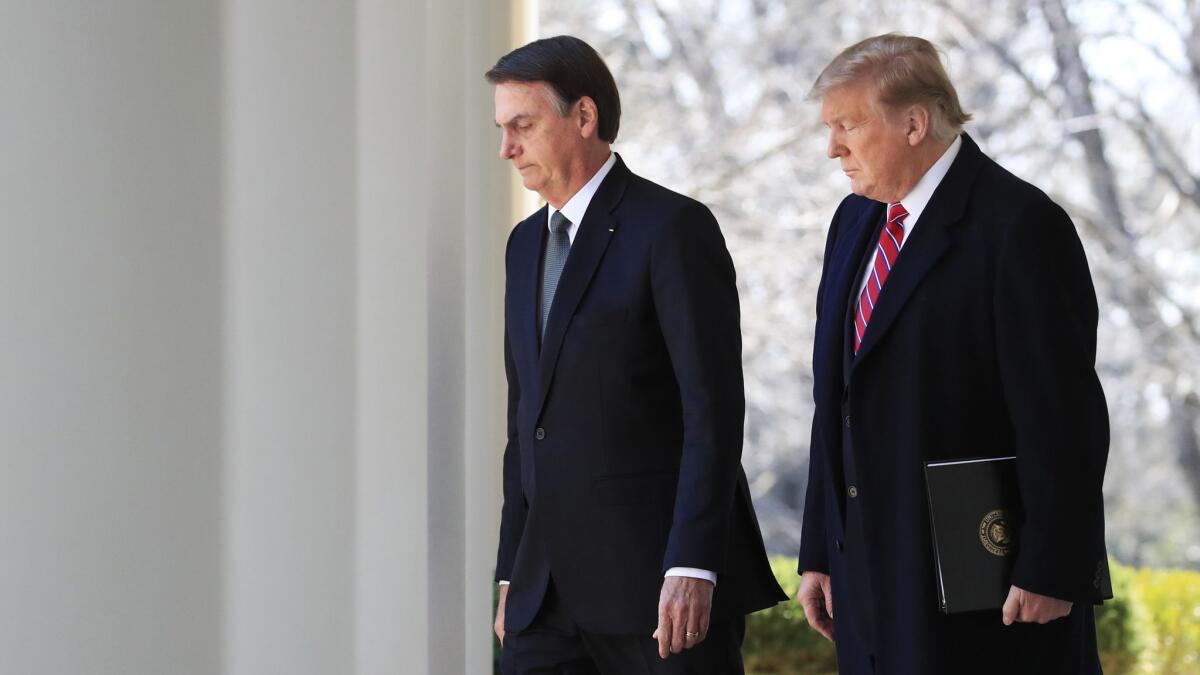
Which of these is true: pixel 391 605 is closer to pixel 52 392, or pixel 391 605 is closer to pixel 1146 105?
pixel 52 392

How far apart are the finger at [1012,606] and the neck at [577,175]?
103 cm

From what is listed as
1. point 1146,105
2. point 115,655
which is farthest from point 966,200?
point 1146,105

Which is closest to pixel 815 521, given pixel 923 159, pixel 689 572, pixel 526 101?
pixel 689 572

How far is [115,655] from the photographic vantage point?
3373mm

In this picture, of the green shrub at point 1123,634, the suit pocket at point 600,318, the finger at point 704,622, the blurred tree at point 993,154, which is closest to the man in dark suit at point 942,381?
the finger at point 704,622

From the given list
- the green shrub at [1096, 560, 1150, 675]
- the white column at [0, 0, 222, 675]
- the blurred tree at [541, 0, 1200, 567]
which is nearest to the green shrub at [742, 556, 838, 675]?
the green shrub at [1096, 560, 1150, 675]

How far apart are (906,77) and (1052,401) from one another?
1.85 feet

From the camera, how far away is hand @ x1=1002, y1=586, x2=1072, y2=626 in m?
2.11

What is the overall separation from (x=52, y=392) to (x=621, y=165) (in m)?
1.42

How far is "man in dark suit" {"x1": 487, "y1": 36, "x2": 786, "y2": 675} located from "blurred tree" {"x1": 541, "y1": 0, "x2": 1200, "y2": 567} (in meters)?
5.12

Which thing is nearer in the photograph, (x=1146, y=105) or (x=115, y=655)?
(x=115, y=655)

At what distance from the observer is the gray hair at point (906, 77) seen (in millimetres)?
2279

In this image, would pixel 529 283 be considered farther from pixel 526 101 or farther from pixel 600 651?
pixel 600 651

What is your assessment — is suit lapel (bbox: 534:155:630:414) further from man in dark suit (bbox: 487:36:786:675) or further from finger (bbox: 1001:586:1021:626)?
finger (bbox: 1001:586:1021:626)
